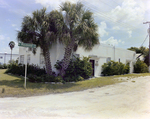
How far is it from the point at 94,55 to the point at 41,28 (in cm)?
783

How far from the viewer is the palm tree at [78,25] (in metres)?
9.93

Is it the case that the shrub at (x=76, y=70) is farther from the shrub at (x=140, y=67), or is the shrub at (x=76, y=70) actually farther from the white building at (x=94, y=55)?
the shrub at (x=140, y=67)

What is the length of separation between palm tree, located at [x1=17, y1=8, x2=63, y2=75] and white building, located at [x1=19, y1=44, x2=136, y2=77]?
5.74 ft

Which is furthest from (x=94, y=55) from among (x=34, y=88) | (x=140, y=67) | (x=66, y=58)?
(x=140, y=67)

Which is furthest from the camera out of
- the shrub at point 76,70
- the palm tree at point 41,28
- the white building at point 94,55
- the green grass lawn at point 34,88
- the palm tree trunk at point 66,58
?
the white building at point 94,55

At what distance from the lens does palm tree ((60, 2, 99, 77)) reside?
32.6 feet

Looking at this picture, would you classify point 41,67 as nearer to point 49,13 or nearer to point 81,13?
point 49,13

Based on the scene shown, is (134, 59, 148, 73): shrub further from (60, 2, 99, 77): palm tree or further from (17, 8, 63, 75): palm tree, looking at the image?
(17, 8, 63, 75): palm tree

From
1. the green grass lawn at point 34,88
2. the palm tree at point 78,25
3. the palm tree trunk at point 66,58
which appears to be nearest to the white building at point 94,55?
the palm tree trunk at point 66,58

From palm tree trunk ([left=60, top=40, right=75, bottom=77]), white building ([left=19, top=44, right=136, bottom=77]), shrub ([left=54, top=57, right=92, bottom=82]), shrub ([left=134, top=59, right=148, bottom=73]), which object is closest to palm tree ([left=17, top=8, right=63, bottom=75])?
palm tree trunk ([left=60, top=40, right=75, bottom=77])

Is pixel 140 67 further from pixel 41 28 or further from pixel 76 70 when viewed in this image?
pixel 41 28

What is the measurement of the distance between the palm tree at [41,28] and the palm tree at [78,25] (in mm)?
760

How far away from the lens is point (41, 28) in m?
10.4

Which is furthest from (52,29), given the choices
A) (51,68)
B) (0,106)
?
(0,106)
